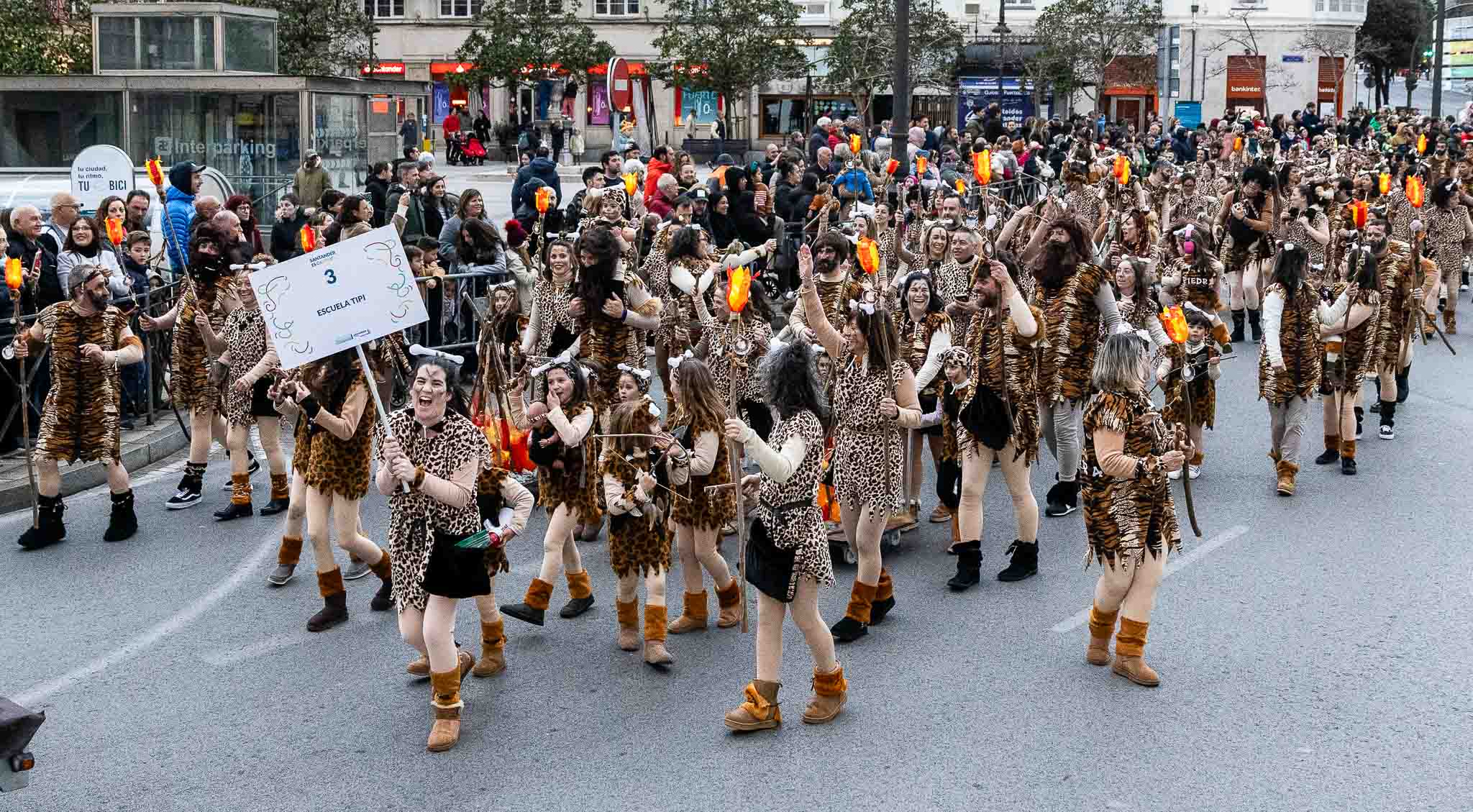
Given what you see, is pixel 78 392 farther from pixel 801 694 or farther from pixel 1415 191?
pixel 1415 191

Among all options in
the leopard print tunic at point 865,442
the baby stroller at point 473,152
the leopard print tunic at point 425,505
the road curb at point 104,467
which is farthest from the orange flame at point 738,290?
the baby stroller at point 473,152

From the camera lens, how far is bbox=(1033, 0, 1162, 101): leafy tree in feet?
172

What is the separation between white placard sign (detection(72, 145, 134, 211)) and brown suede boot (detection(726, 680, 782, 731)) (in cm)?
Result: 1061

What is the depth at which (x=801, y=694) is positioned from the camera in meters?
7.52

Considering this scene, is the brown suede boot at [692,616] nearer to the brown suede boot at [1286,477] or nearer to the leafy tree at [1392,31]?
the brown suede boot at [1286,477]

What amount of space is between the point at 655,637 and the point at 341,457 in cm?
187

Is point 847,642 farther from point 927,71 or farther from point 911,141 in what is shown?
point 927,71

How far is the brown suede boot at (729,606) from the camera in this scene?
8.44 meters

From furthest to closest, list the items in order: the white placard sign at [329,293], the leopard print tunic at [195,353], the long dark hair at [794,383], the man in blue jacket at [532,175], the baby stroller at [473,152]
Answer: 1. the baby stroller at [473,152]
2. the man in blue jacket at [532,175]
3. the leopard print tunic at [195,353]
4. the white placard sign at [329,293]
5. the long dark hair at [794,383]

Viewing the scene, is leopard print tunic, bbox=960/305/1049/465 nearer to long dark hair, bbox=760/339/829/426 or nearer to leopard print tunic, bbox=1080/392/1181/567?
leopard print tunic, bbox=1080/392/1181/567

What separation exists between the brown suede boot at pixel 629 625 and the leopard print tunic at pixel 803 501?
130 centimetres

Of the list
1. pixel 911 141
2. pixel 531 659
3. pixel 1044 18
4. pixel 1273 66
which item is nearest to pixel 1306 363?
pixel 531 659

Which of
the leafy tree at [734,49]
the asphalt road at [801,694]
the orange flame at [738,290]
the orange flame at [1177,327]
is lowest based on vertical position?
the asphalt road at [801,694]

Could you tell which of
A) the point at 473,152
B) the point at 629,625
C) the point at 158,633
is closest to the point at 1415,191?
the point at 629,625
